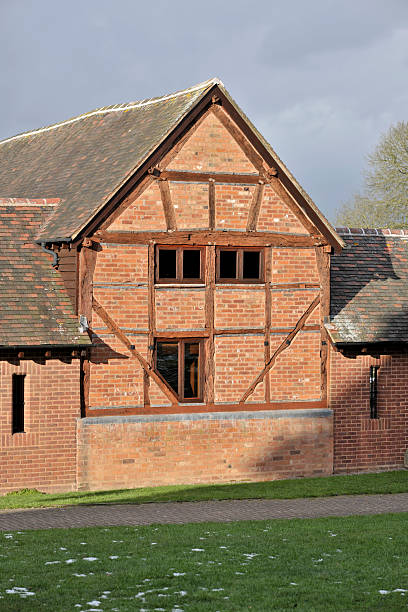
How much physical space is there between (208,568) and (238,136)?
41.6ft

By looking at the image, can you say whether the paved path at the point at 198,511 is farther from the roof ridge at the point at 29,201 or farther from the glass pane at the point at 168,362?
the roof ridge at the point at 29,201

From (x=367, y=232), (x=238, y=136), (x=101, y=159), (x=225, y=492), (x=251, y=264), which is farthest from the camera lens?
(x=367, y=232)

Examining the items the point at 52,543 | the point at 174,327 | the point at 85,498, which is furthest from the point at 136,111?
the point at 52,543

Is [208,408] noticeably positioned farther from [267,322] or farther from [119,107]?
[119,107]

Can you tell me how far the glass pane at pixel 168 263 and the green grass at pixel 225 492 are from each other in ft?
15.1

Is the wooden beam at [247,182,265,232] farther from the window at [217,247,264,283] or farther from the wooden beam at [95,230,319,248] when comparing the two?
the window at [217,247,264,283]

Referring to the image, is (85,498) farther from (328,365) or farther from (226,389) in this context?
(328,365)

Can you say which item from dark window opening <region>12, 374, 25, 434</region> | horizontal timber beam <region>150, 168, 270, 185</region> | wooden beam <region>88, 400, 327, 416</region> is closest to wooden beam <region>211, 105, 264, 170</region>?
horizontal timber beam <region>150, 168, 270, 185</region>

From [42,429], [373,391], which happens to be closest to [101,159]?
[42,429]

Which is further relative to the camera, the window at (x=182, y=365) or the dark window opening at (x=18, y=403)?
the window at (x=182, y=365)

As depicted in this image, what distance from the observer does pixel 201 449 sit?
2244 centimetres

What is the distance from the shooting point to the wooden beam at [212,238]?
2186 cm

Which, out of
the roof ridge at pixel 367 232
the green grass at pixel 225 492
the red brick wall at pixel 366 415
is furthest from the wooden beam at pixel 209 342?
the roof ridge at pixel 367 232

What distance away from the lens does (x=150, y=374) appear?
2211 centimetres
